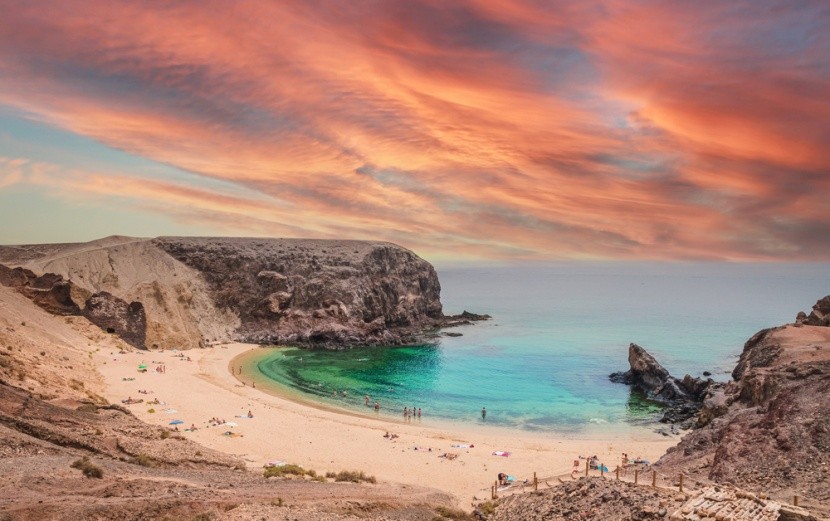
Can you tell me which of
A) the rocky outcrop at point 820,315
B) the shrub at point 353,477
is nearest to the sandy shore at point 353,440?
the shrub at point 353,477

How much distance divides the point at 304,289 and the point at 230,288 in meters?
12.6

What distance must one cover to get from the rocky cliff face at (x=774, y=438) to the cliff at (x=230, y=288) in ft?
193

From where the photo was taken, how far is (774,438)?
2317cm

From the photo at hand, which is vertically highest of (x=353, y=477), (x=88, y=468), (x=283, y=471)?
(x=88, y=468)

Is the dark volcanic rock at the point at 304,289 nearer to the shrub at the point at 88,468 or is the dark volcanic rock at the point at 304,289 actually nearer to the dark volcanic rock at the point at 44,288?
the dark volcanic rock at the point at 44,288

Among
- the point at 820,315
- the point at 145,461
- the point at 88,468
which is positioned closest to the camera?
the point at 88,468

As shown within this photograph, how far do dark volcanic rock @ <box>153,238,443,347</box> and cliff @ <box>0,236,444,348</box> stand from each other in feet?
0.58

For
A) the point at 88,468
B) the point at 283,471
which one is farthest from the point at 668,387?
the point at 88,468

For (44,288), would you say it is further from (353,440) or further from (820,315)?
(820,315)

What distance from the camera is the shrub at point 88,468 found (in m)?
19.0

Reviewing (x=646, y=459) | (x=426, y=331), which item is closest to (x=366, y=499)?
(x=646, y=459)

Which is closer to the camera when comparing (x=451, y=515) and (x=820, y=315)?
(x=451, y=515)

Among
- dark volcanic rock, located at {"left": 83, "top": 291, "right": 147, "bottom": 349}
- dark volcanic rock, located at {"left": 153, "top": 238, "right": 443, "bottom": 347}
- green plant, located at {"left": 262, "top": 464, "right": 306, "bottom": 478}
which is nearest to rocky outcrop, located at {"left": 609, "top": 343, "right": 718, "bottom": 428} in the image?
green plant, located at {"left": 262, "top": 464, "right": 306, "bottom": 478}

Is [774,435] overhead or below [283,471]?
overhead
